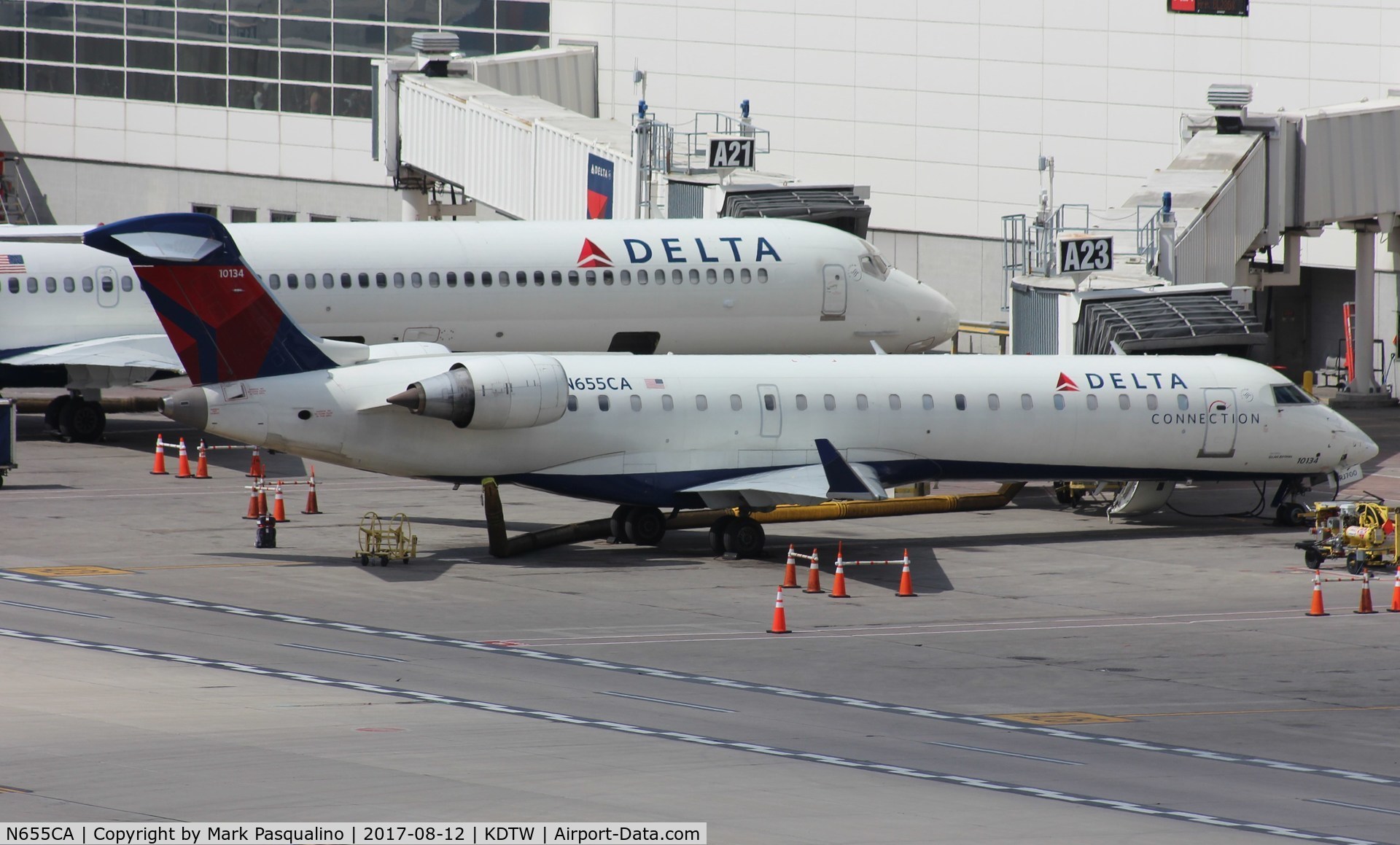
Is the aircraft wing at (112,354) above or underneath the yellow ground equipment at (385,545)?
above

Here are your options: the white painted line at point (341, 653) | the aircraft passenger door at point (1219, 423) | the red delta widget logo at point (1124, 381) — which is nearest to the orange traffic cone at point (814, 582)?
the red delta widget logo at point (1124, 381)

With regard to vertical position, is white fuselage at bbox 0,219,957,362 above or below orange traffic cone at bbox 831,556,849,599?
above

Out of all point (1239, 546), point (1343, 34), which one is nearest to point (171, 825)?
point (1239, 546)

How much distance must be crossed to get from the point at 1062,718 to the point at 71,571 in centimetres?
1504

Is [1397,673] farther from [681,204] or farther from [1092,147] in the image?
[1092,147]

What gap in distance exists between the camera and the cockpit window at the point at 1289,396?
3575 centimetres

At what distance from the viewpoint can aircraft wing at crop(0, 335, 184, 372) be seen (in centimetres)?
3984

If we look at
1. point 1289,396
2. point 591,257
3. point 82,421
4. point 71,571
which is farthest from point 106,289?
point 1289,396

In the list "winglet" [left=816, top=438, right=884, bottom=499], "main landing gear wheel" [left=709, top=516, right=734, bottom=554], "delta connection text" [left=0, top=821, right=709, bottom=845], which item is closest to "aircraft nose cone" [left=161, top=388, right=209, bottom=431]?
"main landing gear wheel" [left=709, top=516, right=734, bottom=554]

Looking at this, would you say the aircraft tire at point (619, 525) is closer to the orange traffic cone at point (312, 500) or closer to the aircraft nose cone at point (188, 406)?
the orange traffic cone at point (312, 500)

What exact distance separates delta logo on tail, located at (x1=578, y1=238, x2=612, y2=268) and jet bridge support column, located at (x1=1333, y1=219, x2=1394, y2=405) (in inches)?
727

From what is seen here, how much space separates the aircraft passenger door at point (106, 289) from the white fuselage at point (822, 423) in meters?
11.6

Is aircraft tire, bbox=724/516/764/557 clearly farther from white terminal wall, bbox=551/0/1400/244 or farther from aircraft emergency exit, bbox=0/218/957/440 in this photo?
white terminal wall, bbox=551/0/1400/244

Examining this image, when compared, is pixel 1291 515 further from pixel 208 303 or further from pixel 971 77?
pixel 971 77
